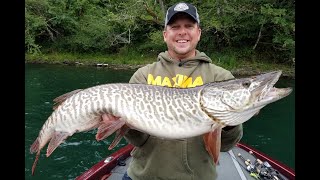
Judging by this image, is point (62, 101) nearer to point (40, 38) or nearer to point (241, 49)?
point (241, 49)

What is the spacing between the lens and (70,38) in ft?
91.2

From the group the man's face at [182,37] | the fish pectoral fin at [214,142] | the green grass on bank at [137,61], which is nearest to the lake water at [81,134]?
the green grass on bank at [137,61]

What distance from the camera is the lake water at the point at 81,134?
812 centimetres

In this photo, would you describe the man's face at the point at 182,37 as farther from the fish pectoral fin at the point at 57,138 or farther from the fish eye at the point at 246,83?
the fish pectoral fin at the point at 57,138

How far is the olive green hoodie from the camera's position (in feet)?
9.21

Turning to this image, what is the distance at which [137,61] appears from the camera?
23.9 m

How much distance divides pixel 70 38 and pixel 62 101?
2588 centimetres

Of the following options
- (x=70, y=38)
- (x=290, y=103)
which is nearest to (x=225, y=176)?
(x=290, y=103)

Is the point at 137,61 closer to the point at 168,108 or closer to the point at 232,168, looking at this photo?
the point at 232,168

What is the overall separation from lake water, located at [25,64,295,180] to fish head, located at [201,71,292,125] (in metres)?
5.59

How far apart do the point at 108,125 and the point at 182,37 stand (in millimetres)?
938

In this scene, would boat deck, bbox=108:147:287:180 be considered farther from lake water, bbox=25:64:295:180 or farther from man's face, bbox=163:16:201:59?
lake water, bbox=25:64:295:180

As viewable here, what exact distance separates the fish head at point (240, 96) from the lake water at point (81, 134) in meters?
5.59

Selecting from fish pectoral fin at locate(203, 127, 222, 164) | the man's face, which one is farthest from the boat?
the man's face
